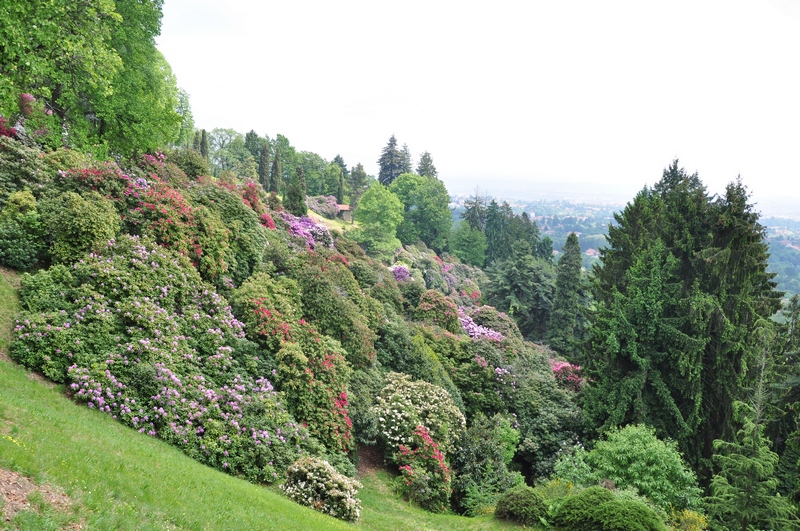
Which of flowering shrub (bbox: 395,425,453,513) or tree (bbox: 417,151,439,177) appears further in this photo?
tree (bbox: 417,151,439,177)

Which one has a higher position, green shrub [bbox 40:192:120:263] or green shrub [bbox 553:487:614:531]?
green shrub [bbox 40:192:120:263]

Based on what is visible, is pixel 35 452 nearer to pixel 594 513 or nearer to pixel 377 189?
pixel 594 513

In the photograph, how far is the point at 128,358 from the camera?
1113 centimetres

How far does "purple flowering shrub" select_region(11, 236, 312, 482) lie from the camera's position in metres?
10.4

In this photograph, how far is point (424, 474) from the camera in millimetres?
14742

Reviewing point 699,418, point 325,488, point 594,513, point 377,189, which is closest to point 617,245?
point 699,418

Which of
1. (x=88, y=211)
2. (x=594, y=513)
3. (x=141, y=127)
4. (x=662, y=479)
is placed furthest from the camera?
(x=141, y=127)

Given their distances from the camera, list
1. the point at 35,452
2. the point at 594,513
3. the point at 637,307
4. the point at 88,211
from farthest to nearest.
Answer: the point at 637,307, the point at 88,211, the point at 594,513, the point at 35,452

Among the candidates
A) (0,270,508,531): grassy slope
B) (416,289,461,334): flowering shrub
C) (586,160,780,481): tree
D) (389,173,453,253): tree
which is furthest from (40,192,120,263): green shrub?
(389,173,453,253): tree

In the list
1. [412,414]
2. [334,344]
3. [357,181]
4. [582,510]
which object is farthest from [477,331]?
[357,181]

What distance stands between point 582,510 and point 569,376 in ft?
53.7

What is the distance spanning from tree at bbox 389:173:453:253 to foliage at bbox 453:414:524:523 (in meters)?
47.1

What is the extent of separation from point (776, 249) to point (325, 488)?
221m

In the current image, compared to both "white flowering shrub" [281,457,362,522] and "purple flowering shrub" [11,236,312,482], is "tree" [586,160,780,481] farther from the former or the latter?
"purple flowering shrub" [11,236,312,482]
